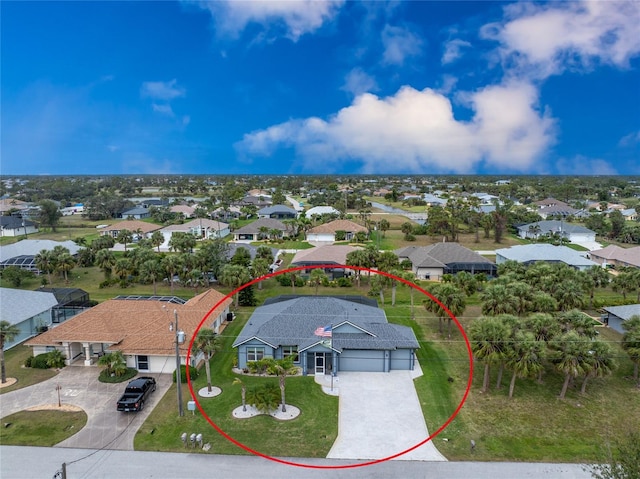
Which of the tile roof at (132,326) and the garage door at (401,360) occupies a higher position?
the tile roof at (132,326)

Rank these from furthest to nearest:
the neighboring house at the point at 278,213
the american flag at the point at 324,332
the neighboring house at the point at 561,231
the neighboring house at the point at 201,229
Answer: the neighboring house at the point at 278,213 → the neighboring house at the point at 201,229 → the neighboring house at the point at 561,231 → the american flag at the point at 324,332

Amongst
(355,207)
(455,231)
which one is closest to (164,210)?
(355,207)

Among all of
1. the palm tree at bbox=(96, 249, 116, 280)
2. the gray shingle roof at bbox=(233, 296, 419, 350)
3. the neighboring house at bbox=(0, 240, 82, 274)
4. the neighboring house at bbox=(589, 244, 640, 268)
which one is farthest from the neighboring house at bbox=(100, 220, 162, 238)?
the neighboring house at bbox=(589, 244, 640, 268)

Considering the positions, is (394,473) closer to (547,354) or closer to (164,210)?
(547,354)

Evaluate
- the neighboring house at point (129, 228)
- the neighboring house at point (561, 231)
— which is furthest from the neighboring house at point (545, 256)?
the neighboring house at point (129, 228)

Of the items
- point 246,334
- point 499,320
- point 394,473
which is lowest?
point 394,473

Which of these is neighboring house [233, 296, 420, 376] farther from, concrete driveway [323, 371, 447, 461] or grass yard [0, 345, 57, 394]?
grass yard [0, 345, 57, 394]

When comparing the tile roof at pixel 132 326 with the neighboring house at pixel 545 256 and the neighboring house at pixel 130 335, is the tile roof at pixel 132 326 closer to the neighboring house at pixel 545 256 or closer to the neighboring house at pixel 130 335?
the neighboring house at pixel 130 335

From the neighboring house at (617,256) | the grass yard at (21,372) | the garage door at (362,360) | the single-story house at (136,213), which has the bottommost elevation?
the grass yard at (21,372)
